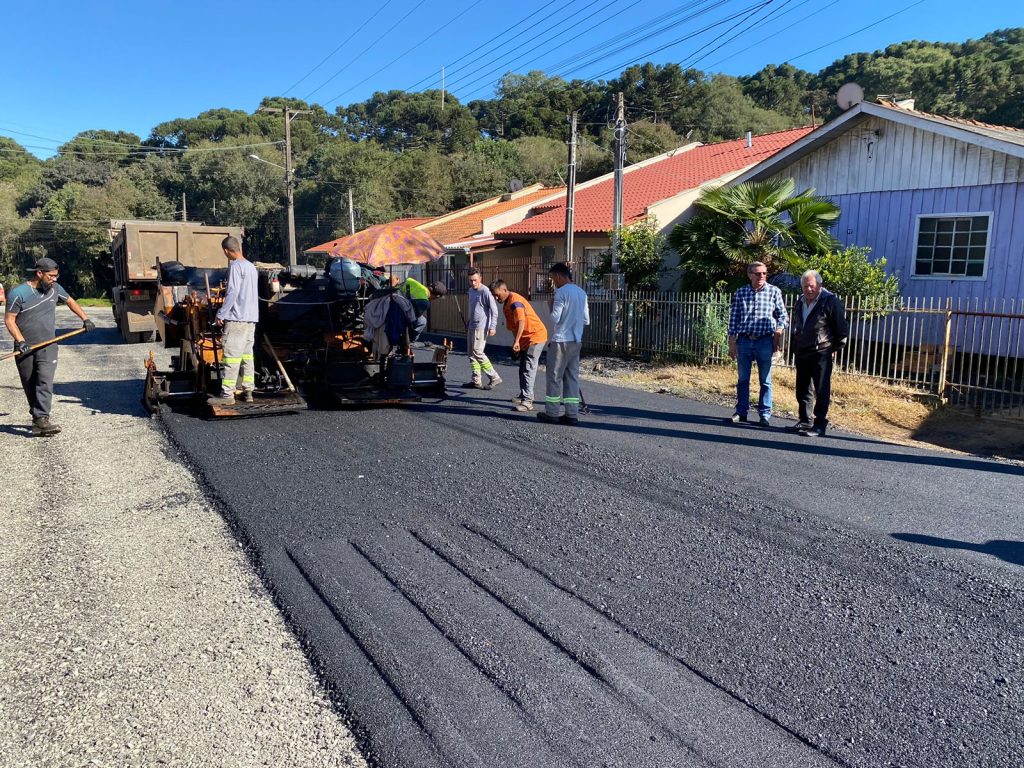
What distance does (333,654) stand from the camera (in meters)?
3.31

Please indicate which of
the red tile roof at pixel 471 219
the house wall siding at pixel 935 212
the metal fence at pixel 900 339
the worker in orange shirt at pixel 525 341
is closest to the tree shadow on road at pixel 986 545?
the worker in orange shirt at pixel 525 341

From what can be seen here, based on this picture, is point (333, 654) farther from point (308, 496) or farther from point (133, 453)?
point (133, 453)

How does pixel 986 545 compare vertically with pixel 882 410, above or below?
below

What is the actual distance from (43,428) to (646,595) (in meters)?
6.40

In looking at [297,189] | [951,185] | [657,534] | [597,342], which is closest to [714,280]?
[597,342]

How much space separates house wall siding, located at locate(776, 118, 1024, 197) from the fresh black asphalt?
825cm

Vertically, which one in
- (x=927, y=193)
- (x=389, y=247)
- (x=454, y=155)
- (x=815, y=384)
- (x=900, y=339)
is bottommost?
(x=815, y=384)

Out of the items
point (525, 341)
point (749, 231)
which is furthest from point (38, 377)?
point (749, 231)

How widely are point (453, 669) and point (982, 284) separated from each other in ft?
43.1

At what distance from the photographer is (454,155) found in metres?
51.0

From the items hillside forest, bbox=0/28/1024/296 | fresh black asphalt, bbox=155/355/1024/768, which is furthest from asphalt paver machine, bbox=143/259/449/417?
hillside forest, bbox=0/28/1024/296

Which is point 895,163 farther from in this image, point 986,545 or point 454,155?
point 454,155

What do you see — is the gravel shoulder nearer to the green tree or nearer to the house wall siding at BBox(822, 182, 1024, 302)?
the green tree

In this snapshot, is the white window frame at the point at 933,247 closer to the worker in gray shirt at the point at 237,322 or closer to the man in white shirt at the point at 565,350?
the man in white shirt at the point at 565,350
